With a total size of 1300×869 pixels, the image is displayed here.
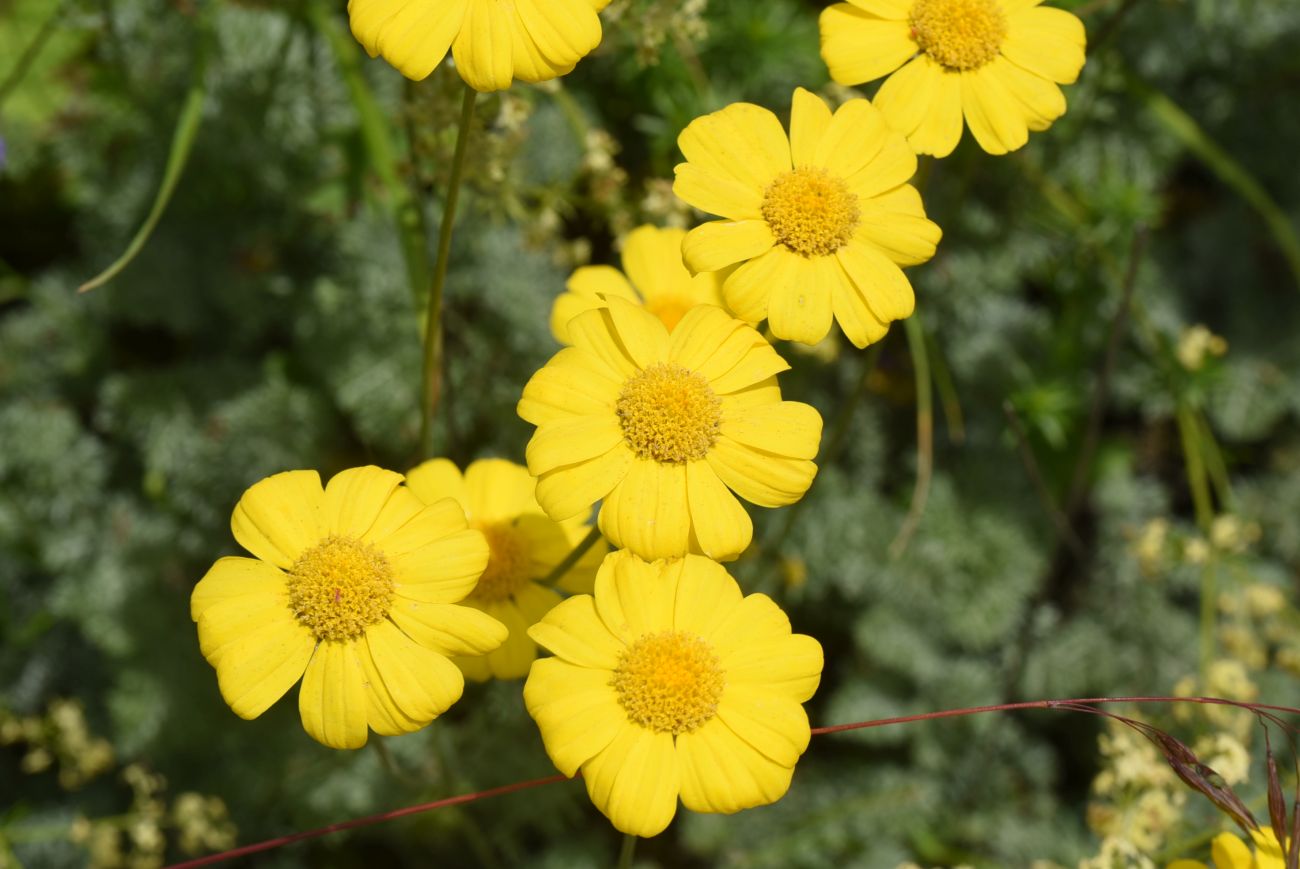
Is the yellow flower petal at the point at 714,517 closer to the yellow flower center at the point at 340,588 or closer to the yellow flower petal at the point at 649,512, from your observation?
the yellow flower petal at the point at 649,512

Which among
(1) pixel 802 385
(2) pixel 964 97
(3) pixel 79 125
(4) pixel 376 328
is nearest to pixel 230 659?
(2) pixel 964 97

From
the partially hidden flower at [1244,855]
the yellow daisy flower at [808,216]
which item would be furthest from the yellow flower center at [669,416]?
the partially hidden flower at [1244,855]

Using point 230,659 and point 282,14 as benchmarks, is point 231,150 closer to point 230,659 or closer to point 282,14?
point 282,14

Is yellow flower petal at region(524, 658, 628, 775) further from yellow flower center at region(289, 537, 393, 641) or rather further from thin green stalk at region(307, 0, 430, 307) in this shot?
thin green stalk at region(307, 0, 430, 307)

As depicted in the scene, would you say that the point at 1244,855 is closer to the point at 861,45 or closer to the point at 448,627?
the point at 448,627

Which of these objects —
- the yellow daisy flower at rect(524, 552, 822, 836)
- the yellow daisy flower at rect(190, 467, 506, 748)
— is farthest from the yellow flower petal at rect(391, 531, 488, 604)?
the yellow daisy flower at rect(524, 552, 822, 836)

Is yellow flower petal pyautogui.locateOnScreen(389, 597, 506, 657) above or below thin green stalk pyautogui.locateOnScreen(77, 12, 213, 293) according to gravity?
below
